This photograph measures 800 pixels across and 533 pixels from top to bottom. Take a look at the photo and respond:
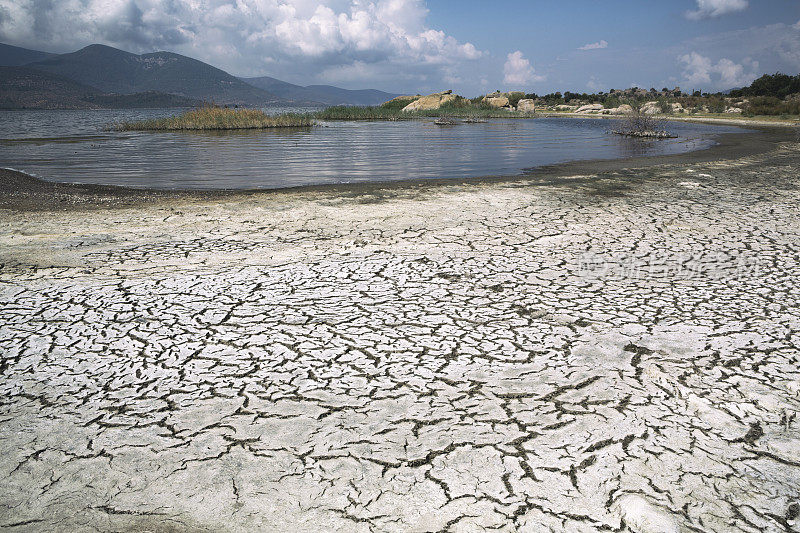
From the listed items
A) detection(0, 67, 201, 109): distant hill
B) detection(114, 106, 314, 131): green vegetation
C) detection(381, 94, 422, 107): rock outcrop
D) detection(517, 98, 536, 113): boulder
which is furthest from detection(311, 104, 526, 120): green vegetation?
detection(0, 67, 201, 109): distant hill

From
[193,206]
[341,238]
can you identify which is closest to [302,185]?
[193,206]

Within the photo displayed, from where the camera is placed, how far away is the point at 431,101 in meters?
51.6

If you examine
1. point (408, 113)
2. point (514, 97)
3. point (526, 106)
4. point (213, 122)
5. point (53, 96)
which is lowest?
point (213, 122)

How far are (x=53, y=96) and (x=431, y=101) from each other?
101 meters

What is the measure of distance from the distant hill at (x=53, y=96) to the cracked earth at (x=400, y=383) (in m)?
105

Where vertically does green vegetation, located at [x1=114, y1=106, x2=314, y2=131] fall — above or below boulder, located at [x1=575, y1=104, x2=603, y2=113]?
below

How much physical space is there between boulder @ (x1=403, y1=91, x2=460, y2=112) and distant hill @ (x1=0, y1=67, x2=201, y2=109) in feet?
228

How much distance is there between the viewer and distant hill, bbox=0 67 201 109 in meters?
96.9

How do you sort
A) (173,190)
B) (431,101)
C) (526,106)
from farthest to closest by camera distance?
(526,106) → (431,101) → (173,190)

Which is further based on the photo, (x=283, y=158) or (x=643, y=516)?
(x=283, y=158)

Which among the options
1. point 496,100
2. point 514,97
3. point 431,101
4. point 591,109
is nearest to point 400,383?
point 591,109

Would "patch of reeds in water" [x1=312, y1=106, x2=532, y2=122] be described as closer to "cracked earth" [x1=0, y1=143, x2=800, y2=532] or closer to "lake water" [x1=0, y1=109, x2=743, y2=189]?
"lake water" [x1=0, y1=109, x2=743, y2=189]

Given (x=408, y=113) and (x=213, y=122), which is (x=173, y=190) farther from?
(x=408, y=113)

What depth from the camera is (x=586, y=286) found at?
3926 millimetres
